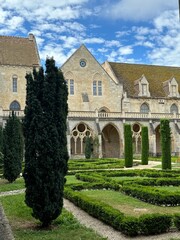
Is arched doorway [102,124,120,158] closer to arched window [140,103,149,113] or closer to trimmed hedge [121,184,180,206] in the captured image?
arched window [140,103,149,113]

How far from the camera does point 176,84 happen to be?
48469 mm

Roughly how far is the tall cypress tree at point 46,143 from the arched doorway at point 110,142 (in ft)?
116

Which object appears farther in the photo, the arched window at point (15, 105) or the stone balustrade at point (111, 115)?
the arched window at point (15, 105)

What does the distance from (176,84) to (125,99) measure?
26.6 ft

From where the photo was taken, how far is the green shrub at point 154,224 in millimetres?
8203

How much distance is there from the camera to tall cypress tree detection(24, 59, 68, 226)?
8.98 meters

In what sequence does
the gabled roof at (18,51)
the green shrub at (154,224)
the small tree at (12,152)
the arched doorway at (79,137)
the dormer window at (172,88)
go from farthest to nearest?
the dormer window at (172,88)
the gabled roof at (18,51)
the arched doorway at (79,137)
the small tree at (12,152)
the green shrub at (154,224)

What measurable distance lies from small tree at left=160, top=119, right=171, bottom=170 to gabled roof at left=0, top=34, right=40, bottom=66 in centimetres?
2402

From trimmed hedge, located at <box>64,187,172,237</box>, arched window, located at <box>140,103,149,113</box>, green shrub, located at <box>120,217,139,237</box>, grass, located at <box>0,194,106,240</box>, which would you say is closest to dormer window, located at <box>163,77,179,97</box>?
arched window, located at <box>140,103,149,113</box>

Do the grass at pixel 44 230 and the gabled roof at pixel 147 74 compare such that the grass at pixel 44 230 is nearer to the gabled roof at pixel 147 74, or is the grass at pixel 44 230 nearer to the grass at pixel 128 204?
the grass at pixel 128 204

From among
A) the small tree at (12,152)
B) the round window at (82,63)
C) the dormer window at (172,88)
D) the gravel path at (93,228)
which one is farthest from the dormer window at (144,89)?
the gravel path at (93,228)

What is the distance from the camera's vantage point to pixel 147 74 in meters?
51.1

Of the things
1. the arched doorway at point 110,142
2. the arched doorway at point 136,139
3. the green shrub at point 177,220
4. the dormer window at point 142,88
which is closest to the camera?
the green shrub at point 177,220

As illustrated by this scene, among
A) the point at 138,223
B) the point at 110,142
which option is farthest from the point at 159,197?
the point at 110,142
